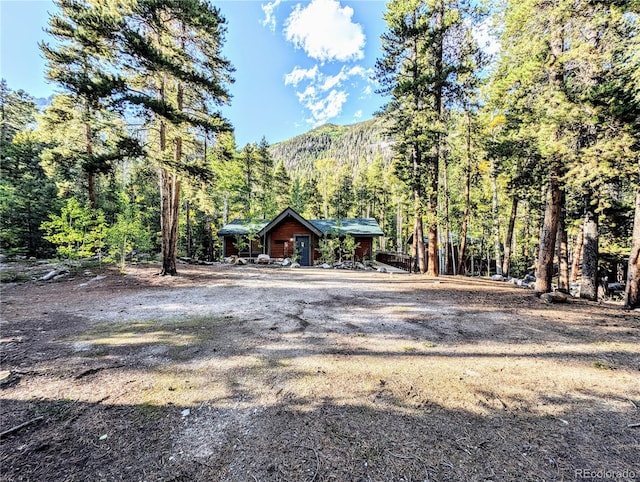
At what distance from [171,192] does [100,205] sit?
36.5 feet

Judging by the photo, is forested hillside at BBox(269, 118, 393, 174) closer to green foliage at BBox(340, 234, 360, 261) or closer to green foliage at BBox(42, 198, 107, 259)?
green foliage at BBox(340, 234, 360, 261)

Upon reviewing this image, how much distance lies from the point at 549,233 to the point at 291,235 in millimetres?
15731

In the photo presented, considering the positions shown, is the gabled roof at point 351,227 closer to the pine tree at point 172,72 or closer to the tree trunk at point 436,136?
the tree trunk at point 436,136

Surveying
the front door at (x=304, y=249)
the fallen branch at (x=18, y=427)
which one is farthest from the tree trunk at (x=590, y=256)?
the front door at (x=304, y=249)

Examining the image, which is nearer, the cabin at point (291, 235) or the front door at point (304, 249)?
the cabin at point (291, 235)

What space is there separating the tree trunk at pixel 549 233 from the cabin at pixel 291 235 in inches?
493

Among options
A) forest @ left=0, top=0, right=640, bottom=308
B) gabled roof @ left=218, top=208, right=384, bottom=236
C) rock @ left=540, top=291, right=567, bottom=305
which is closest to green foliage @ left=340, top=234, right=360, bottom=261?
gabled roof @ left=218, top=208, right=384, bottom=236

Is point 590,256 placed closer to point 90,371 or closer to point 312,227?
point 90,371

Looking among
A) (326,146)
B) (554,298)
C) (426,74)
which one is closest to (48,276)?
(554,298)

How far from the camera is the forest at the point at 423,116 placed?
21.2 ft

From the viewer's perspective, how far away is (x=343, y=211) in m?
38.3

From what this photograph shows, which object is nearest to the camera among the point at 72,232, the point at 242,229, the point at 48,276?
the point at 48,276

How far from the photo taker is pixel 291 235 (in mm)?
20781

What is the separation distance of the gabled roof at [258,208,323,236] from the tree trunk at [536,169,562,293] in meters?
13.7
